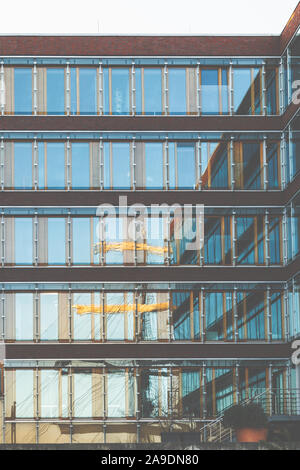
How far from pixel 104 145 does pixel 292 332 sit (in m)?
10.8

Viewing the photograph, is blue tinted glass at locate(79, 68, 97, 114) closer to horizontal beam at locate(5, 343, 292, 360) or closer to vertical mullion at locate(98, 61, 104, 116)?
vertical mullion at locate(98, 61, 104, 116)

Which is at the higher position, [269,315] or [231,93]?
[231,93]

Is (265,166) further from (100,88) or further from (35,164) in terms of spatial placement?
(35,164)

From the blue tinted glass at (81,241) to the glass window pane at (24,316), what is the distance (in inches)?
97.4

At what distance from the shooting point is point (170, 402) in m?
42.7

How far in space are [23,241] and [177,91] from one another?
8840 millimetres

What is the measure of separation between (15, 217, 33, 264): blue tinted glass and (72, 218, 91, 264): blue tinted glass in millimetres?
1784

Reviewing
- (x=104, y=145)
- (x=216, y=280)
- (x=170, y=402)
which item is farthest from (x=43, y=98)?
(x=170, y=402)

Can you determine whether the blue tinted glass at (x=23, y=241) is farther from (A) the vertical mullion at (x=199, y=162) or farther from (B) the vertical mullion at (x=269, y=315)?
(B) the vertical mullion at (x=269, y=315)

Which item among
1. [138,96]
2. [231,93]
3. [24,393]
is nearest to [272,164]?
[231,93]

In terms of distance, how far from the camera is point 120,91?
44500 mm

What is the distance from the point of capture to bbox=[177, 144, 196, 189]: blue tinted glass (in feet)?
144
